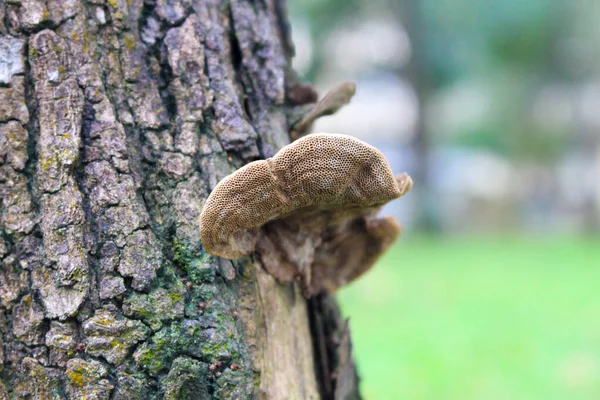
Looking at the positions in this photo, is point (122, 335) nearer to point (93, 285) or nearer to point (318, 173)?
point (93, 285)

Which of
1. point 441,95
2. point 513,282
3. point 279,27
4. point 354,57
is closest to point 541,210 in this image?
point 441,95

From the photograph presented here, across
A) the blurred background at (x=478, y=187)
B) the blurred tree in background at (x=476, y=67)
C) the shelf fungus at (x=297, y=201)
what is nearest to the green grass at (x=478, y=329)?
the blurred background at (x=478, y=187)

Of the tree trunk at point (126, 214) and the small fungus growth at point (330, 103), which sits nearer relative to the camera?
the tree trunk at point (126, 214)

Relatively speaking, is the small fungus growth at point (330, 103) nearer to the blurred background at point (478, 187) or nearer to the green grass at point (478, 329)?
the blurred background at point (478, 187)

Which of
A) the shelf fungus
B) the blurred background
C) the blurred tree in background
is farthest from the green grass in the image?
the blurred tree in background

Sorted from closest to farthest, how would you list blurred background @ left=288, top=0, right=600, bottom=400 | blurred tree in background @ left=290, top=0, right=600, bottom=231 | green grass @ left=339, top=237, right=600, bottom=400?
green grass @ left=339, top=237, right=600, bottom=400 → blurred background @ left=288, top=0, right=600, bottom=400 → blurred tree in background @ left=290, top=0, right=600, bottom=231

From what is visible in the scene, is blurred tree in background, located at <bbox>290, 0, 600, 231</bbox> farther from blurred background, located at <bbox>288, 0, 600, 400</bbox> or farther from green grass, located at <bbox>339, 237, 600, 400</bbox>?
green grass, located at <bbox>339, 237, 600, 400</bbox>
